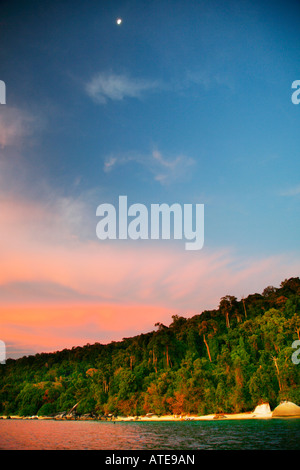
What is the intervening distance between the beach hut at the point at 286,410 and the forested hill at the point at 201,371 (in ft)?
11.4

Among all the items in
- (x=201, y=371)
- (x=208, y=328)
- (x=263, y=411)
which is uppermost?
(x=208, y=328)

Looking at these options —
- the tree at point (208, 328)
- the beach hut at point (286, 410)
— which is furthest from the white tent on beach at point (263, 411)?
the tree at point (208, 328)

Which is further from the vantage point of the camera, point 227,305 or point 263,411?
point 227,305

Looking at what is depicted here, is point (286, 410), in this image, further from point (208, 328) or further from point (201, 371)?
point (208, 328)

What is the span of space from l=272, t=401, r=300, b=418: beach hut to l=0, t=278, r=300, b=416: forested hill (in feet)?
11.4

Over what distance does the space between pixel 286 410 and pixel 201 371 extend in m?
20.8

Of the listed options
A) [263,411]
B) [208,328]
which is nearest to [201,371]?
[263,411]

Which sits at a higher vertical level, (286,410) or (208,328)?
(208,328)

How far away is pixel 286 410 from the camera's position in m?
56.4

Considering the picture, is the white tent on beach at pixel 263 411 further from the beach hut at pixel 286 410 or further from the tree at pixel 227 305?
the tree at pixel 227 305

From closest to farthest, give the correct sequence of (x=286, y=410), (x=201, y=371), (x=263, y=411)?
(x=286, y=410)
(x=263, y=411)
(x=201, y=371)

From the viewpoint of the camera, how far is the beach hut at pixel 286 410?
5566cm
